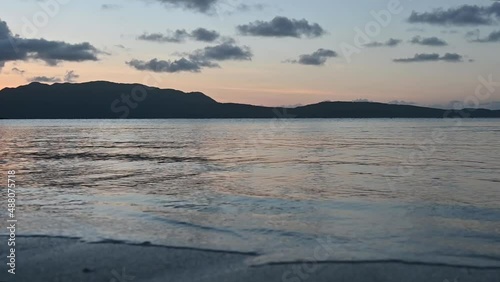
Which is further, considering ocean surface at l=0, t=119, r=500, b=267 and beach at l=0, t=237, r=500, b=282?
ocean surface at l=0, t=119, r=500, b=267

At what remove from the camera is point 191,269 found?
972 centimetres

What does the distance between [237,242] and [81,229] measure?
4.84 meters

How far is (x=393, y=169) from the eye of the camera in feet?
96.9

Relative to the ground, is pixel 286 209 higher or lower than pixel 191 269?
lower

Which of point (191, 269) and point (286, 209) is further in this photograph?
point (286, 209)

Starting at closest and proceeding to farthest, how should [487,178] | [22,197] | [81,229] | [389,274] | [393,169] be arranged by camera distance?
[389,274] → [81,229] → [22,197] → [487,178] → [393,169]

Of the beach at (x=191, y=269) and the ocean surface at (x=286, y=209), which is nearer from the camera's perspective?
the beach at (x=191, y=269)

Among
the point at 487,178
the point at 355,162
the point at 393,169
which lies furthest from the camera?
the point at 355,162

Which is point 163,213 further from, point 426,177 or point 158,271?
point 426,177

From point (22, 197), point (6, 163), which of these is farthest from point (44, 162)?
point (22, 197)

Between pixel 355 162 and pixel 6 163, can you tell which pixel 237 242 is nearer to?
pixel 355 162

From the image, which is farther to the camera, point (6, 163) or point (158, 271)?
point (6, 163)

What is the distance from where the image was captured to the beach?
30.1 ft

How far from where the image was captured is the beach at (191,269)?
9.19m
